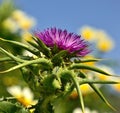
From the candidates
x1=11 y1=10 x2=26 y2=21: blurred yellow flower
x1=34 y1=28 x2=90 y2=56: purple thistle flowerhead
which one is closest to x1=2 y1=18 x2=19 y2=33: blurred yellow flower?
x1=11 y1=10 x2=26 y2=21: blurred yellow flower

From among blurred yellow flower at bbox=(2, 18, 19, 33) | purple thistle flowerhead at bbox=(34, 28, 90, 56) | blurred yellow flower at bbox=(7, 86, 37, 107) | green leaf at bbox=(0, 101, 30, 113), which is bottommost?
green leaf at bbox=(0, 101, 30, 113)

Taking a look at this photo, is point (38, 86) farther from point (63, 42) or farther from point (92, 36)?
point (92, 36)

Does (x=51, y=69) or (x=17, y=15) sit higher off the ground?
(x=17, y=15)

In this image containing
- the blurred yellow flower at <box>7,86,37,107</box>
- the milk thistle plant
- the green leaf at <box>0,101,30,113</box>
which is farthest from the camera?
the blurred yellow flower at <box>7,86,37,107</box>

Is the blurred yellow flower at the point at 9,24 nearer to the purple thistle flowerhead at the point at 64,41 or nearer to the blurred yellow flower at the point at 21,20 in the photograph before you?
the blurred yellow flower at the point at 21,20

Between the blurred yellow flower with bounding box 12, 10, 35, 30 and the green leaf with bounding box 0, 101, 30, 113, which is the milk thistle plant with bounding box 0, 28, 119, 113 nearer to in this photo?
the green leaf with bounding box 0, 101, 30, 113

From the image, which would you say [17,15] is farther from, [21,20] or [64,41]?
[64,41]

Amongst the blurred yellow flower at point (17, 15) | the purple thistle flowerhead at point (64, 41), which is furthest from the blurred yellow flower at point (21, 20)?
the purple thistle flowerhead at point (64, 41)

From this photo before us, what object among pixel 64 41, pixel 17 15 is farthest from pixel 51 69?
pixel 17 15
